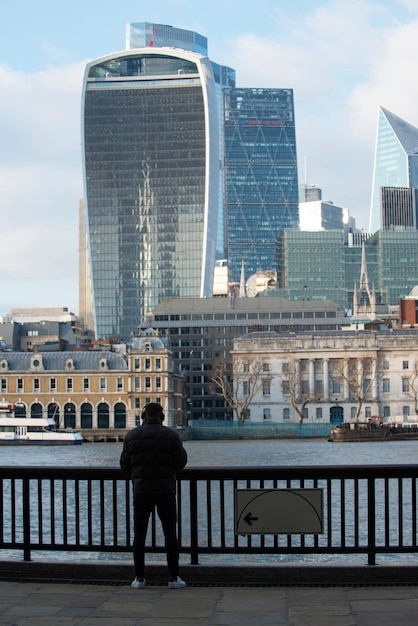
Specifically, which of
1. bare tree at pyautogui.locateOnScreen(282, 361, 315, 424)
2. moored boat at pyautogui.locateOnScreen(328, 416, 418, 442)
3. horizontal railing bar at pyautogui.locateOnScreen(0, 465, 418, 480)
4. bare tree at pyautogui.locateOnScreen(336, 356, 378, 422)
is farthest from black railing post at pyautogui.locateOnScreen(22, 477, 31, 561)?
bare tree at pyautogui.locateOnScreen(336, 356, 378, 422)

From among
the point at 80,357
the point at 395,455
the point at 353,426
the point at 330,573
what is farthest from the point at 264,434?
the point at 330,573

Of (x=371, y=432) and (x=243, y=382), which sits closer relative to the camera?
(x=371, y=432)

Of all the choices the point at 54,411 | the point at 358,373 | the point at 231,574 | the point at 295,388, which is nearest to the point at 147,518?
the point at 231,574

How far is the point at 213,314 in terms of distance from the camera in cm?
19975

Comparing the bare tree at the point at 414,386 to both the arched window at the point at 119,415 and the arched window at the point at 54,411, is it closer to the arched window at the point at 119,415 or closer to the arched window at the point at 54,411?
the arched window at the point at 119,415

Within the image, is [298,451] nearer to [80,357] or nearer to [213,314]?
[80,357]

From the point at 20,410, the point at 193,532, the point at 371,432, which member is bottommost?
the point at 371,432

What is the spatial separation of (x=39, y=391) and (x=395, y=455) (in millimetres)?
71538

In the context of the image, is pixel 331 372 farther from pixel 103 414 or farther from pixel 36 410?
pixel 36 410

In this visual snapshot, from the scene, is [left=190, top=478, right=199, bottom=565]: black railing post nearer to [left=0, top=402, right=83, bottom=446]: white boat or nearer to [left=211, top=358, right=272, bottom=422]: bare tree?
[left=0, top=402, right=83, bottom=446]: white boat

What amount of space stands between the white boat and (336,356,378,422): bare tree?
4176cm

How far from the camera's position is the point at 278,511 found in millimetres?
18359

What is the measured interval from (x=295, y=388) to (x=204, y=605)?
15075cm

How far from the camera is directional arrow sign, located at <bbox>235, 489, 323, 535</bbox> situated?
1822 cm
